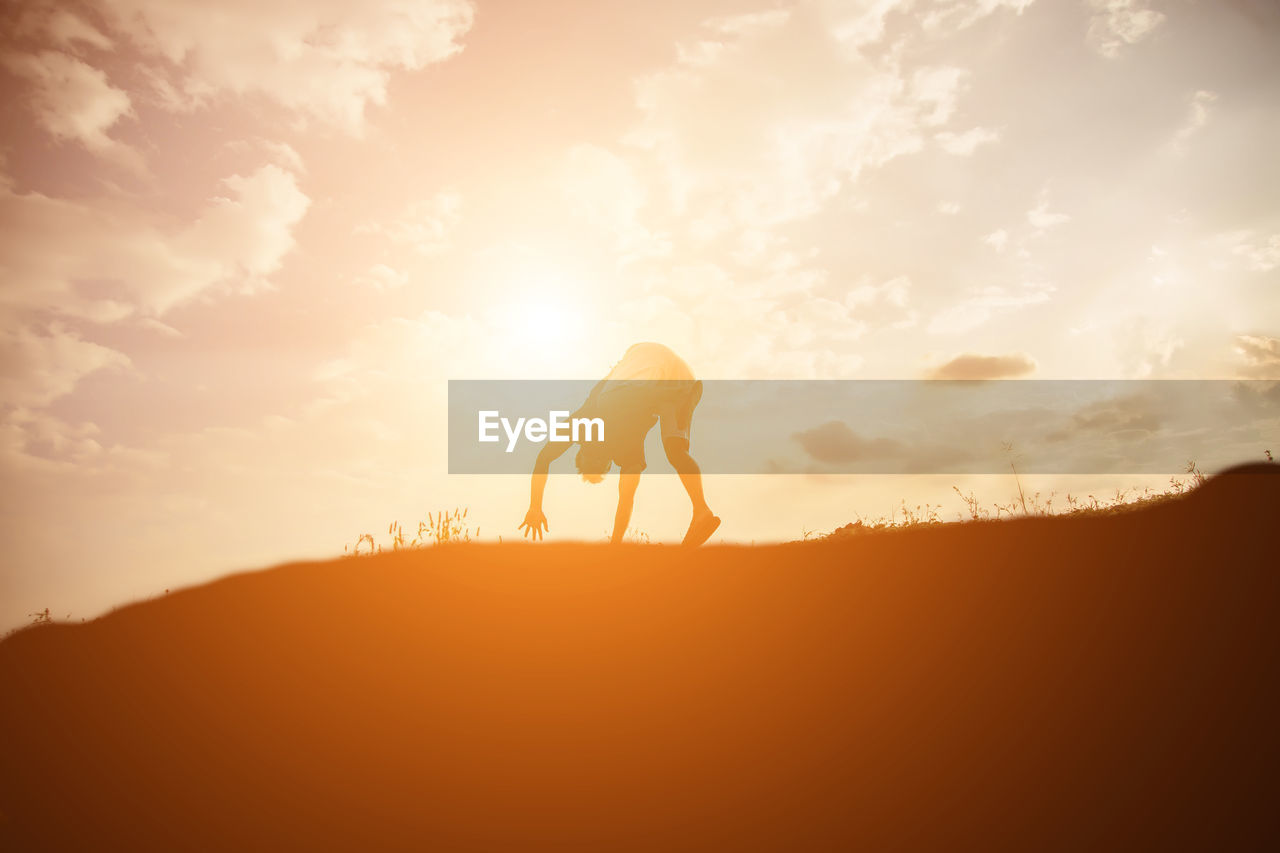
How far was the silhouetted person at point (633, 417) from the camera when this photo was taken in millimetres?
7621

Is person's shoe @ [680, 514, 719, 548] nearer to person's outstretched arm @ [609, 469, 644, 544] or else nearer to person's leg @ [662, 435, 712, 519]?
person's leg @ [662, 435, 712, 519]

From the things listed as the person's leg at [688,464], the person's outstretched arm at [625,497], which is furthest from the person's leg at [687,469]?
the person's outstretched arm at [625,497]

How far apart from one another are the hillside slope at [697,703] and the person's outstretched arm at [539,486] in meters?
0.43

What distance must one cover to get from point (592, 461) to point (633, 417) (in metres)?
0.79

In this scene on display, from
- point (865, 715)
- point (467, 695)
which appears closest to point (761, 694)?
point (865, 715)

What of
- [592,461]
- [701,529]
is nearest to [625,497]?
[592,461]

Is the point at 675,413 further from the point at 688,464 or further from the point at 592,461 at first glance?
the point at 592,461

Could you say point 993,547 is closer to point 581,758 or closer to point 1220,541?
point 1220,541

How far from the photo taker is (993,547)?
6.44 metres

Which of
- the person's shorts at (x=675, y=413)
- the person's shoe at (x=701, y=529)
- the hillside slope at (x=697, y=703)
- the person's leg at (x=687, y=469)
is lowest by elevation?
the hillside slope at (x=697, y=703)

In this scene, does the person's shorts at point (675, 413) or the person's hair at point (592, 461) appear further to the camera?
the person's hair at point (592, 461)

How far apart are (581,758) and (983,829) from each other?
2480mm

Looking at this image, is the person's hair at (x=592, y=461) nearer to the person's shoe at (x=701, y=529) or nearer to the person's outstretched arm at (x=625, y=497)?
the person's outstretched arm at (x=625, y=497)

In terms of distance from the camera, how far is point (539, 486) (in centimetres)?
720
